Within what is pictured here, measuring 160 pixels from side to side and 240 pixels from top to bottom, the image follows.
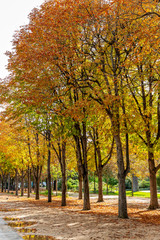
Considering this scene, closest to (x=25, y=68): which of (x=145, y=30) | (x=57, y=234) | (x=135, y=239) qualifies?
(x=145, y=30)

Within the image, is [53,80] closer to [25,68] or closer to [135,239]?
[25,68]

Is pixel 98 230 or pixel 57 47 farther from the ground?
pixel 57 47

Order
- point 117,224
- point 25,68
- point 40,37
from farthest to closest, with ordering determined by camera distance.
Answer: point 25,68, point 40,37, point 117,224

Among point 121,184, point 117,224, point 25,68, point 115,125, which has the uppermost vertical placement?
point 25,68

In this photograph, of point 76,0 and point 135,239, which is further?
point 76,0

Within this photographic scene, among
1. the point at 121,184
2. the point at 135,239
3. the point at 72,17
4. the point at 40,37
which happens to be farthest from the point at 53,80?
A: the point at 135,239

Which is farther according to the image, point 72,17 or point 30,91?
point 30,91

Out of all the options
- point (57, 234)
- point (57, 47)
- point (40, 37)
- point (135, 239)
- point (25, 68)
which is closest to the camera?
point (135, 239)

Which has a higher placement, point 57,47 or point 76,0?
point 76,0

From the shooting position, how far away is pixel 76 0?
10992 millimetres

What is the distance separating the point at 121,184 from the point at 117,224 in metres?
2.51

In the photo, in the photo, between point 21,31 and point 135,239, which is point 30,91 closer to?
point 21,31

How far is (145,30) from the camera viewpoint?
8.43 meters

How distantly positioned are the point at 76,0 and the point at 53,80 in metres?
4.44
